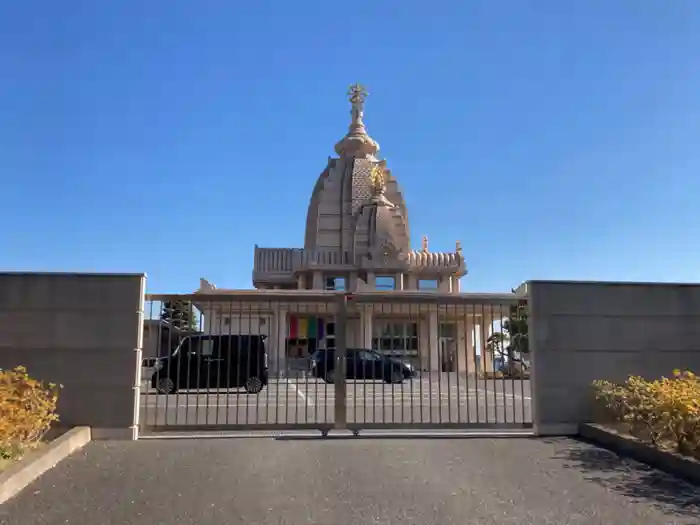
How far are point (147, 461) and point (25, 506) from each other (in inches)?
73.3

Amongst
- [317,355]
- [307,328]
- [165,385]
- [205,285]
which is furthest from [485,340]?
[205,285]

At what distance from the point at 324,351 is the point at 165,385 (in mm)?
2445

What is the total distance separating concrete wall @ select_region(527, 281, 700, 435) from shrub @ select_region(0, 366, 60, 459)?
6.62 m

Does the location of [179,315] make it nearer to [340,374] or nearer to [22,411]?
[340,374]

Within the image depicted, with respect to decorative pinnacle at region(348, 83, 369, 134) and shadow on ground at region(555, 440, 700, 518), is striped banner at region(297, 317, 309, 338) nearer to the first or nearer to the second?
shadow on ground at region(555, 440, 700, 518)

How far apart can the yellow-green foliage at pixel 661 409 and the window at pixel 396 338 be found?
9.23 feet

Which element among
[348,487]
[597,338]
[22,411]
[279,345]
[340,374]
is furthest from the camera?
[279,345]

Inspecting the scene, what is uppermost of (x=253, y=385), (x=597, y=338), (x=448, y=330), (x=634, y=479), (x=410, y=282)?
(x=410, y=282)

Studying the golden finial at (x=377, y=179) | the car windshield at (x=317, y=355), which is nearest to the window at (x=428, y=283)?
the golden finial at (x=377, y=179)

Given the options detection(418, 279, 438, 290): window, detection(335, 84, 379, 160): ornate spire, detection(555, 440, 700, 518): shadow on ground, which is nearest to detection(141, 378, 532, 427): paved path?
detection(555, 440, 700, 518): shadow on ground

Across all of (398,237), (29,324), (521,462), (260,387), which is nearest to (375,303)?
(260,387)

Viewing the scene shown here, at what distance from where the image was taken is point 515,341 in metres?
9.50

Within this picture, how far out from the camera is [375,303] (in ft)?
31.0

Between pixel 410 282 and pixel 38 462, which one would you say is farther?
pixel 410 282
